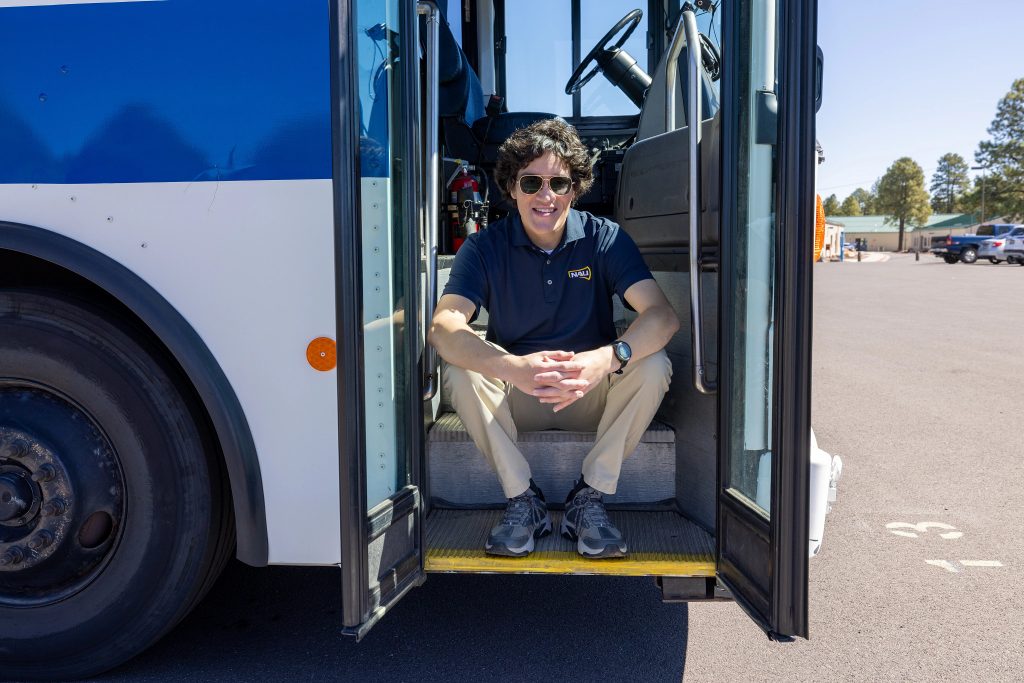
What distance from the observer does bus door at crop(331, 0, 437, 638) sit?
1858 millimetres

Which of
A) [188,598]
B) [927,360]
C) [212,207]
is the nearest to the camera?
[212,207]

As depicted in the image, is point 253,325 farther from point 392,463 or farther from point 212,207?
point 392,463

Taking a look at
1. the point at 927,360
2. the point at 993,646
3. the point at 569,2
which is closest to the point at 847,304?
the point at 927,360

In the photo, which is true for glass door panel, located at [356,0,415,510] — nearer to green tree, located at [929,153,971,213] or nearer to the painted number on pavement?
the painted number on pavement

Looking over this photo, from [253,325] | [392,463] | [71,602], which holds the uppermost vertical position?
[253,325]

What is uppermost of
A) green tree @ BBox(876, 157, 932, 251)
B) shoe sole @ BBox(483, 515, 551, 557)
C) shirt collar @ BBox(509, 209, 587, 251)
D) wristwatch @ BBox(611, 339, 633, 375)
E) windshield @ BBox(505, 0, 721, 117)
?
green tree @ BBox(876, 157, 932, 251)

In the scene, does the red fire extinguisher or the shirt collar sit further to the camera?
the red fire extinguisher

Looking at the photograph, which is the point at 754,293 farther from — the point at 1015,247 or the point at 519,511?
the point at 1015,247

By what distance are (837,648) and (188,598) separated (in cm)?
197

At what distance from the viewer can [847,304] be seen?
1504 centimetres

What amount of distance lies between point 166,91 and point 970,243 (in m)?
38.6

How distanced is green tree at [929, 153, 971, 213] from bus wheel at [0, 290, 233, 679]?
267ft

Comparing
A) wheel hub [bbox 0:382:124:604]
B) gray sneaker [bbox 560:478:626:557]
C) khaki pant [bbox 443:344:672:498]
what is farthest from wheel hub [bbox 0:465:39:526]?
gray sneaker [bbox 560:478:626:557]

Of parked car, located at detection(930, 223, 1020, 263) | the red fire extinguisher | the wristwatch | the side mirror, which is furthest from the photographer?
parked car, located at detection(930, 223, 1020, 263)
